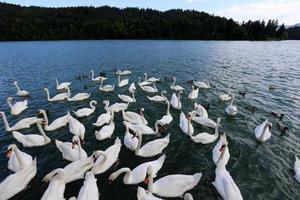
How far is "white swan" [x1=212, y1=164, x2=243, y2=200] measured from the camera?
8.57 metres

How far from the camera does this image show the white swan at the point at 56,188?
8016 millimetres

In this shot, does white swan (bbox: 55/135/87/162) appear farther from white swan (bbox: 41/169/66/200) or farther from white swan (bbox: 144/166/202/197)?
white swan (bbox: 144/166/202/197)

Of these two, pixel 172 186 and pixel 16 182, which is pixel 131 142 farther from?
pixel 16 182

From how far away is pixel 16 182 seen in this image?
29.9 feet

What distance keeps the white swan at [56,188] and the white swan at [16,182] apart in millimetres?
1529

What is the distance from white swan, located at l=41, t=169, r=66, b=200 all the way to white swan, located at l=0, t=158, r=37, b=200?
5.02 feet

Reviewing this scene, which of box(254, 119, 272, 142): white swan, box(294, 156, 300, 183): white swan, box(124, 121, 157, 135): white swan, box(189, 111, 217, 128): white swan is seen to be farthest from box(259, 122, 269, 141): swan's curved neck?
box(124, 121, 157, 135): white swan

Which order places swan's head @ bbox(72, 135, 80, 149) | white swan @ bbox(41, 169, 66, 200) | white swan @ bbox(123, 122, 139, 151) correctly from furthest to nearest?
1. white swan @ bbox(123, 122, 139, 151)
2. swan's head @ bbox(72, 135, 80, 149)
3. white swan @ bbox(41, 169, 66, 200)

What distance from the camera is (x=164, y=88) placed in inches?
936

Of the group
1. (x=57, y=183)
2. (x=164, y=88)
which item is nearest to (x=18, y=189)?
(x=57, y=183)

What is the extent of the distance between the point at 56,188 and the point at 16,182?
1.95 metres

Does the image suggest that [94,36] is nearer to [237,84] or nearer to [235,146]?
[237,84]

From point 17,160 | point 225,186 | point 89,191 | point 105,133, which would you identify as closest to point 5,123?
point 17,160

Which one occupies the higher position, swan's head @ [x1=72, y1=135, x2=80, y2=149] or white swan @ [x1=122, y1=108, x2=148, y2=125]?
swan's head @ [x1=72, y1=135, x2=80, y2=149]
